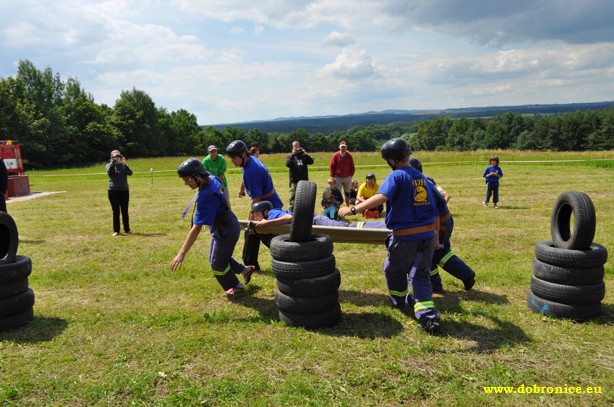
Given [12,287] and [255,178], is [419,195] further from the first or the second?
[12,287]

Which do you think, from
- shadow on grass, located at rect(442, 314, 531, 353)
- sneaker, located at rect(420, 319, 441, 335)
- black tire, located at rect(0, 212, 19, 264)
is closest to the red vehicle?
black tire, located at rect(0, 212, 19, 264)

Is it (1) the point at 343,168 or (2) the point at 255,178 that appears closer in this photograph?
(2) the point at 255,178

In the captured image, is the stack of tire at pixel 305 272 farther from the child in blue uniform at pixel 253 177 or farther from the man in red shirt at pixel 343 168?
the man in red shirt at pixel 343 168

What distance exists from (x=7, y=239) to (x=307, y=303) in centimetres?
389

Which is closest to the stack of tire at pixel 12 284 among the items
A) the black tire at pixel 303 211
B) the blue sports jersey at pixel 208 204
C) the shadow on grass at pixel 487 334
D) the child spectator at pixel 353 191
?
the blue sports jersey at pixel 208 204

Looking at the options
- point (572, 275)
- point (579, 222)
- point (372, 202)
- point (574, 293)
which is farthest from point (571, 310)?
point (372, 202)

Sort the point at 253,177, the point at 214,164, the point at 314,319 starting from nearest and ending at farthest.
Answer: the point at 314,319
the point at 253,177
the point at 214,164

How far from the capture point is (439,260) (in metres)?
6.07

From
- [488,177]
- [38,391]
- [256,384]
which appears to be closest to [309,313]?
[256,384]

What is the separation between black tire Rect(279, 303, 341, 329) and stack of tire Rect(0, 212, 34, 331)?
10.4 ft

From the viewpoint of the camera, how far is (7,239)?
554 centimetres

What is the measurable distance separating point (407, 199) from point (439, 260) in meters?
1.61

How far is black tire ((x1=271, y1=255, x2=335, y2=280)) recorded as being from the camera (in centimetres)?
495

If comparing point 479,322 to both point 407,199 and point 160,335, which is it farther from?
point 160,335
